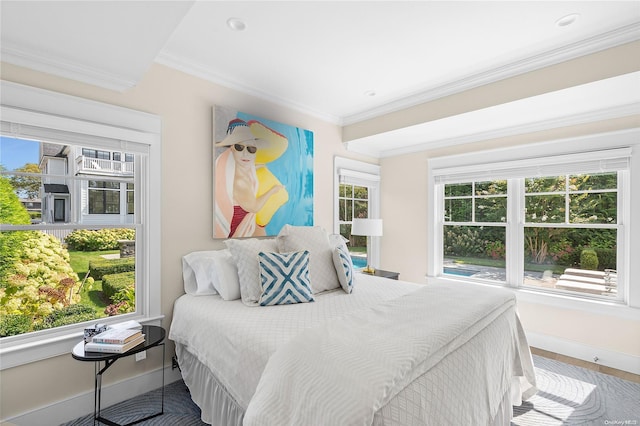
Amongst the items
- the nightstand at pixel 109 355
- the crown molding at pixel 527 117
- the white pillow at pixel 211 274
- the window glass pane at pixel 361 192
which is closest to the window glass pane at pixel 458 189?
the crown molding at pixel 527 117

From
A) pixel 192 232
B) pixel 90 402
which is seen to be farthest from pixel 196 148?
pixel 90 402

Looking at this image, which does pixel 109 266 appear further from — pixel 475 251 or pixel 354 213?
pixel 475 251

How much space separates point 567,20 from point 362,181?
2707 mm

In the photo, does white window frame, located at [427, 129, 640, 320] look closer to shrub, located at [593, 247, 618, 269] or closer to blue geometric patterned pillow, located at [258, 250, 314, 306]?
shrub, located at [593, 247, 618, 269]

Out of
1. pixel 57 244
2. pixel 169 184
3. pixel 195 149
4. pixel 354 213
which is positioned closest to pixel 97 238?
pixel 57 244

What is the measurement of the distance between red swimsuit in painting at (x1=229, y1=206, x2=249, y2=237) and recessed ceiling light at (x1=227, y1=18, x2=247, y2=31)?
146 centimetres

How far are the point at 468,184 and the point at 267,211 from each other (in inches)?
101

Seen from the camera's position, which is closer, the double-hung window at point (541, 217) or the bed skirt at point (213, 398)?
the bed skirt at point (213, 398)

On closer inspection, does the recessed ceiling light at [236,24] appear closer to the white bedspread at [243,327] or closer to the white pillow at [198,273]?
the white pillow at [198,273]

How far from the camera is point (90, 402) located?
2.15m

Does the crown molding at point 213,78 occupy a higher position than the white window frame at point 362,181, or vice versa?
the crown molding at point 213,78

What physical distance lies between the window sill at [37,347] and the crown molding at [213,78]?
2.13 m

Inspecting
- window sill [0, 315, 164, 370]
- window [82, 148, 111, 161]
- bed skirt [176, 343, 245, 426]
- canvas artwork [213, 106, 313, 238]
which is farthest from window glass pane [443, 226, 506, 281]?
window sill [0, 315, 164, 370]

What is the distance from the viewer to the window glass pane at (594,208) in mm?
3002
